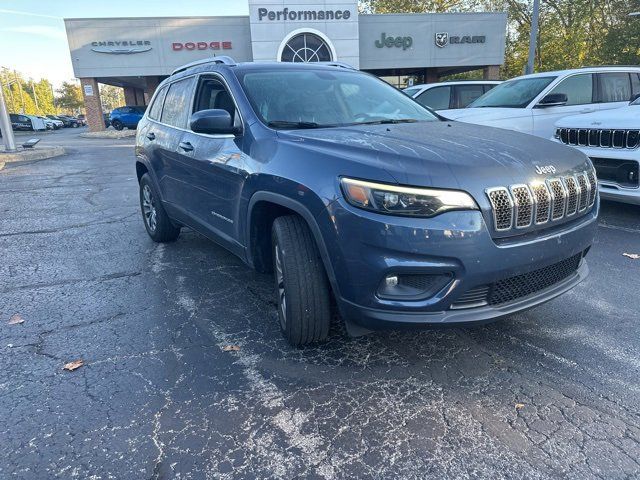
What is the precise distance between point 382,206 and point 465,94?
31.0 ft

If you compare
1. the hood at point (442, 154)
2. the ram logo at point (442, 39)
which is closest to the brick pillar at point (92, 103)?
Result: the ram logo at point (442, 39)

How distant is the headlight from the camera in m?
2.30

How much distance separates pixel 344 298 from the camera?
2.51m

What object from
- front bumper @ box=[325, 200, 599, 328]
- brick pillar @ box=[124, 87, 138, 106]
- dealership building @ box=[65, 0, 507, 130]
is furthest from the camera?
brick pillar @ box=[124, 87, 138, 106]

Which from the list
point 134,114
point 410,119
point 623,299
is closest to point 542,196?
point 410,119

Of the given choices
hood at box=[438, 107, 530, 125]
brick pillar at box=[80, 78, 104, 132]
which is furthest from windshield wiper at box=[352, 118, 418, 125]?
brick pillar at box=[80, 78, 104, 132]

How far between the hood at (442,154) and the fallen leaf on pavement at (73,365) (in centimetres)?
192

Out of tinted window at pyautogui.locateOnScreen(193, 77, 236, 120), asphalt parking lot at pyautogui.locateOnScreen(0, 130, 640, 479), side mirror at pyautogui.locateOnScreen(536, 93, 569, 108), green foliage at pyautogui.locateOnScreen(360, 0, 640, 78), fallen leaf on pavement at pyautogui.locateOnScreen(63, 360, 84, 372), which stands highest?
green foliage at pyautogui.locateOnScreen(360, 0, 640, 78)

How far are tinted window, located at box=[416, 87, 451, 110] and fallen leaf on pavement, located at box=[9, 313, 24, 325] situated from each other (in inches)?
346

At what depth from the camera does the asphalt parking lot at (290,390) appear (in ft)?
6.96

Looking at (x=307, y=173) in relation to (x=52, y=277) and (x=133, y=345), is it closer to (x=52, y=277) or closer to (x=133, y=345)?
(x=133, y=345)

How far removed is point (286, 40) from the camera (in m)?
27.6

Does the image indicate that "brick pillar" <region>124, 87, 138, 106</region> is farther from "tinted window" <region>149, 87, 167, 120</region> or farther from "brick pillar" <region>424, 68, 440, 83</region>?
"tinted window" <region>149, 87, 167, 120</region>

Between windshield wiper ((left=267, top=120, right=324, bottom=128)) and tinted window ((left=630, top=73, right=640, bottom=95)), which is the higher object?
tinted window ((left=630, top=73, right=640, bottom=95))
